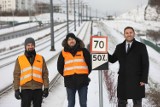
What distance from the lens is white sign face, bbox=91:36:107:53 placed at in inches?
298

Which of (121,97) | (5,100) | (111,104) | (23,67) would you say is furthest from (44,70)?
(5,100)

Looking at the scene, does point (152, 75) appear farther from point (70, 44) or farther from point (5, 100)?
point (70, 44)

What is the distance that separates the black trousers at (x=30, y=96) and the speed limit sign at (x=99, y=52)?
47.6 inches

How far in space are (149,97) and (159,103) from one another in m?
1.93

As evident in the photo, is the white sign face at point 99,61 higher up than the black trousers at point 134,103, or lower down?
higher up

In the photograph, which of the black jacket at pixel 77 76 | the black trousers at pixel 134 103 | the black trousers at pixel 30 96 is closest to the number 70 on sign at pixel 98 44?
the black jacket at pixel 77 76

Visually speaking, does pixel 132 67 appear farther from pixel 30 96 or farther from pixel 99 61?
pixel 30 96

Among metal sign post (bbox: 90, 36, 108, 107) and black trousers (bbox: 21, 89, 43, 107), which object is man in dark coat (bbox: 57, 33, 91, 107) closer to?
metal sign post (bbox: 90, 36, 108, 107)

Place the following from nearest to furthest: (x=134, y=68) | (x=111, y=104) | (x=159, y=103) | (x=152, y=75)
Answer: (x=134, y=68)
(x=111, y=104)
(x=159, y=103)
(x=152, y=75)

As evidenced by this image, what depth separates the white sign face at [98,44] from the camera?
298 inches

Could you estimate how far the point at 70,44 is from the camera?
7.63 metres

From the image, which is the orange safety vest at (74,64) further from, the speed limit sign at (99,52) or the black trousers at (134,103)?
the black trousers at (134,103)

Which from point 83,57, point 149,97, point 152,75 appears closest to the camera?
point 83,57

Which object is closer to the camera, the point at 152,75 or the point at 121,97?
the point at 121,97
